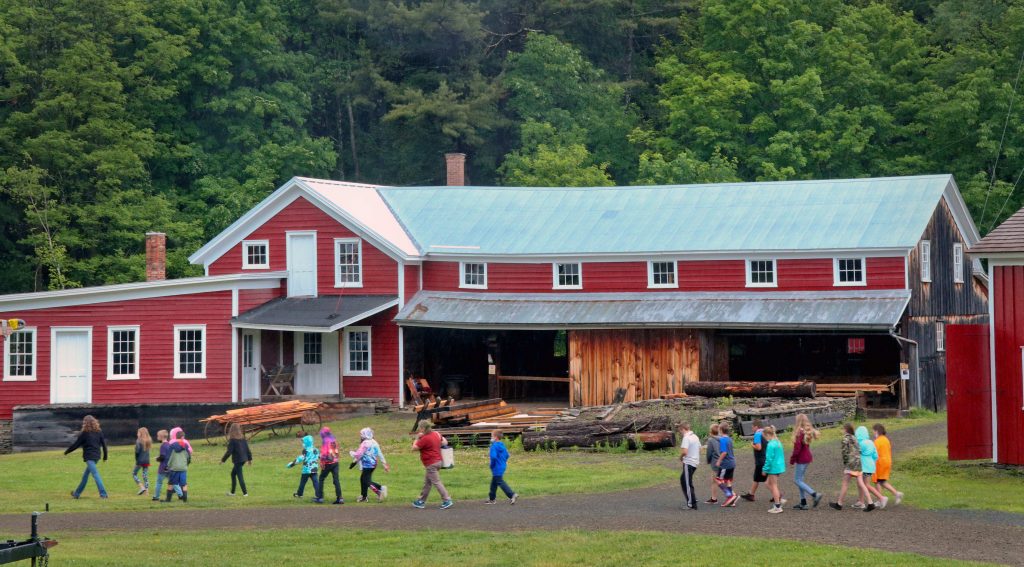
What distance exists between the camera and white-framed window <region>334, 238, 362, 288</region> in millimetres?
48812

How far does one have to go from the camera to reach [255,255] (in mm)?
50375

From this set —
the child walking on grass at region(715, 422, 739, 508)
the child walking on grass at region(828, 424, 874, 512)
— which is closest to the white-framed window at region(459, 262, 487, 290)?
the child walking on grass at region(715, 422, 739, 508)

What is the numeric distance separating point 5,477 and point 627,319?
19.5m

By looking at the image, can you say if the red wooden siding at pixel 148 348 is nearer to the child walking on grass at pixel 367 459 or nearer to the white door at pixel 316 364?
the white door at pixel 316 364

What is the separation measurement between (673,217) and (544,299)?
525cm

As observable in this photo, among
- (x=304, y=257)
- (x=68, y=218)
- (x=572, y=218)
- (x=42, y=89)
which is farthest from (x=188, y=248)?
(x=572, y=218)

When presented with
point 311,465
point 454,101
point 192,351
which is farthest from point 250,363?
point 454,101

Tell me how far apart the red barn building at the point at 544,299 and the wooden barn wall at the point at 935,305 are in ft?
0.37

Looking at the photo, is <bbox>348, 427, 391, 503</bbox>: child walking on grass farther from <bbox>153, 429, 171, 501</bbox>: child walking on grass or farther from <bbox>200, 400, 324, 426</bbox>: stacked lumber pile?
<bbox>200, 400, 324, 426</bbox>: stacked lumber pile

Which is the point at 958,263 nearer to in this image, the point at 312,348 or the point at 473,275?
the point at 473,275

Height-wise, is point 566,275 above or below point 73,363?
above

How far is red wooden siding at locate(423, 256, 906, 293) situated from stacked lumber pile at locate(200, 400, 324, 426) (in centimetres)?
823

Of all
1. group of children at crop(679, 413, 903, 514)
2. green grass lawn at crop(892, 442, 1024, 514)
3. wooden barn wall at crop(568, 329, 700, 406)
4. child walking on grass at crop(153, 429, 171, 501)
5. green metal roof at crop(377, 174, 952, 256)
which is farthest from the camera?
green metal roof at crop(377, 174, 952, 256)

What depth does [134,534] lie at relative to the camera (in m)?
24.8
